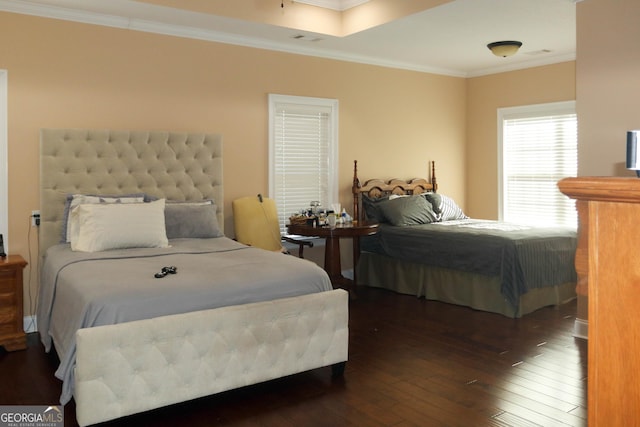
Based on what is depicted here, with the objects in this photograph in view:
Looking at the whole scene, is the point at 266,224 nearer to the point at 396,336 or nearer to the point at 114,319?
the point at 396,336

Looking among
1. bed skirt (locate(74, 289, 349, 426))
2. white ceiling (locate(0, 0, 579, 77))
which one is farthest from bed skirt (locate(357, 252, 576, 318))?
white ceiling (locate(0, 0, 579, 77))

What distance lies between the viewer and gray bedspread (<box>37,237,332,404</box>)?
9.29 ft

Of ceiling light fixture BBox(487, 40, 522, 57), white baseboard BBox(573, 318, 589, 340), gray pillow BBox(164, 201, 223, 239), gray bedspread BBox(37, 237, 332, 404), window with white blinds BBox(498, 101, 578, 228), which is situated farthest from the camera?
window with white blinds BBox(498, 101, 578, 228)

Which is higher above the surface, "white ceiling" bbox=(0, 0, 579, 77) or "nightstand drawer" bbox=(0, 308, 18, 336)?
"white ceiling" bbox=(0, 0, 579, 77)

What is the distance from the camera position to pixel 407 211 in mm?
6027

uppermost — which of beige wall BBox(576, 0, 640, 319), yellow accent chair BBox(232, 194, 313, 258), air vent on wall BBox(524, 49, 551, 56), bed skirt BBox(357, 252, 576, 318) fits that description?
air vent on wall BBox(524, 49, 551, 56)

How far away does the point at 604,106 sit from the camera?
4.14 m

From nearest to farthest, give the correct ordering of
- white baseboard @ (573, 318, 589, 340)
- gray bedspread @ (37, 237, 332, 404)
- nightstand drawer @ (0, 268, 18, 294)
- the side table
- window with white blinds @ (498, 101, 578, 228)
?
gray bedspread @ (37, 237, 332, 404) → nightstand drawer @ (0, 268, 18, 294) → white baseboard @ (573, 318, 589, 340) → the side table → window with white blinds @ (498, 101, 578, 228)

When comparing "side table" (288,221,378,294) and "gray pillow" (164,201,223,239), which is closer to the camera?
"gray pillow" (164,201,223,239)

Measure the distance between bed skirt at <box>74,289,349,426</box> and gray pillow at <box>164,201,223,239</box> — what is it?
1.68 metres

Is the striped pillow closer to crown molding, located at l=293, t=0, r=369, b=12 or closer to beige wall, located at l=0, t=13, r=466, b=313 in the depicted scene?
beige wall, located at l=0, t=13, r=466, b=313

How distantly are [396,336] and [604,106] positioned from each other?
2293mm

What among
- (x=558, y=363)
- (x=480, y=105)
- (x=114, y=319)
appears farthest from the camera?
(x=480, y=105)

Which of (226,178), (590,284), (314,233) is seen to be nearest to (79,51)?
(226,178)
